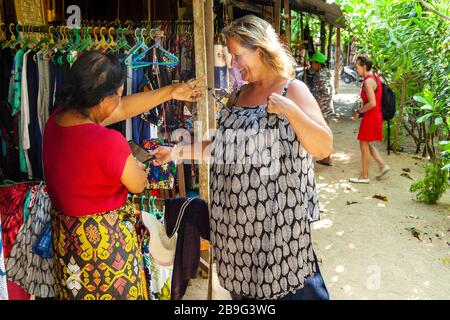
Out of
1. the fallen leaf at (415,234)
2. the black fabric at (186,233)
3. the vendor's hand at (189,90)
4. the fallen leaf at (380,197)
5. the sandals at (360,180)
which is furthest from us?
the sandals at (360,180)

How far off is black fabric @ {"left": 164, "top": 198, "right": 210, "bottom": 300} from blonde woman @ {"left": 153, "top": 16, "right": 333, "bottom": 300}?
0.73 ft

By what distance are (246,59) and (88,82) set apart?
27.7 inches

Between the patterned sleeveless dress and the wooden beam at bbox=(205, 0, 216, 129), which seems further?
the wooden beam at bbox=(205, 0, 216, 129)

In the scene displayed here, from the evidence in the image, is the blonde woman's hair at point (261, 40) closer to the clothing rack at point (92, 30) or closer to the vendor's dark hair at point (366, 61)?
the clothing rack at point (92, 30)

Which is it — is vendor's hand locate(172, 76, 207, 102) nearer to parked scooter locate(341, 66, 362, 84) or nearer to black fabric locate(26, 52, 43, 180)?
black fabric locate(26, 52, 43, 180)

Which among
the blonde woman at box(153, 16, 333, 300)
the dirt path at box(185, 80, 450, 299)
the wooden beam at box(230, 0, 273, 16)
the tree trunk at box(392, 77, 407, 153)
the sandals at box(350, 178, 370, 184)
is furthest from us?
the tree trunk at box(392, 77, 407, 153)

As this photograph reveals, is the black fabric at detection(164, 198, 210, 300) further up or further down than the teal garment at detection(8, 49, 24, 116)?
further down

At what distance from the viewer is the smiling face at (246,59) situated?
1.93 metres

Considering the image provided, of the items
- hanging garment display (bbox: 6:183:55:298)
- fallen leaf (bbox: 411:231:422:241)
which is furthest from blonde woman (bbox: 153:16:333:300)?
fallen leaf (bbox: 411:231:422:241)

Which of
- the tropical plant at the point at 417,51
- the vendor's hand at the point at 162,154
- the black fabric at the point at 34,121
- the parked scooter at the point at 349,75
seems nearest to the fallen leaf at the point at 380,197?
the tropical plant at the point at 417,51

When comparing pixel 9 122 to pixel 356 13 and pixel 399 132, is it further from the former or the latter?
pixel 399 132

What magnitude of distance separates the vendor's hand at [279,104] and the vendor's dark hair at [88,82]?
68 cm

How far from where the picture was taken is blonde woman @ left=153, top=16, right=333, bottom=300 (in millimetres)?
1884

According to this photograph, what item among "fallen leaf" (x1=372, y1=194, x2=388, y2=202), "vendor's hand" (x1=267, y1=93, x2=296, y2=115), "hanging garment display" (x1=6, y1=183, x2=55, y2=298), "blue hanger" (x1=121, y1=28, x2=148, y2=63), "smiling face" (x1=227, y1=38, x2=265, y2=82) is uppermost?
"blue hanger" (x1=121, y1=28, x2=148, y2=63)
